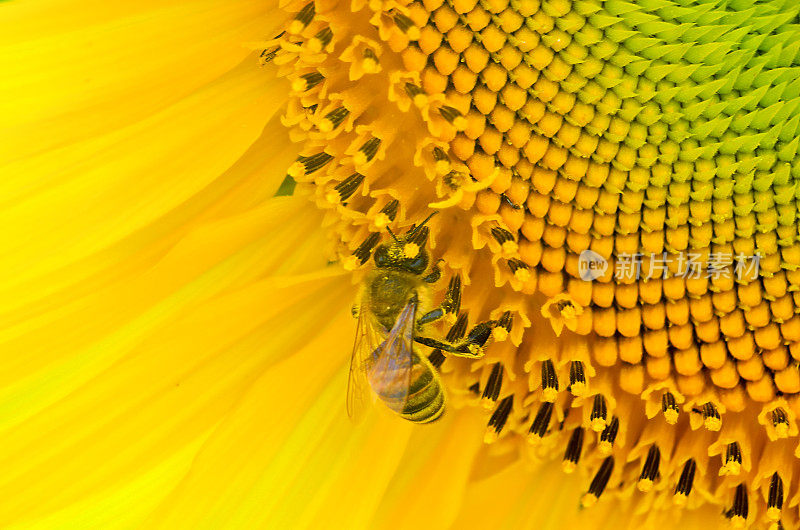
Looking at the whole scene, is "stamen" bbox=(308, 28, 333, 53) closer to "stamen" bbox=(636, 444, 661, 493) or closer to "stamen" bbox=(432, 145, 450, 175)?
"stamen" bbox=(432, 145, 450, 175)

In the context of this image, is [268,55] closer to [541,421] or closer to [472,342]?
[472,342]

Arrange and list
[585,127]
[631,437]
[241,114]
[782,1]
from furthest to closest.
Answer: [631,437], [241,114], [585,127], [782,1]

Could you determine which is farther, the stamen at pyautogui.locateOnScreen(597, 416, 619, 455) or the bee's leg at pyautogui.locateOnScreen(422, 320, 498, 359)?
the stamen at pyautogui.locateOnScreen(597, 416, 619, 455)

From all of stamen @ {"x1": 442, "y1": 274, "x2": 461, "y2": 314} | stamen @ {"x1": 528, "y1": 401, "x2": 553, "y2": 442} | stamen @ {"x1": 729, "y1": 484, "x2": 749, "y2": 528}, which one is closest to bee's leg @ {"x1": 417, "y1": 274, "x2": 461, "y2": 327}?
stamen @ {"x1": 442, "y1": 274, "x2": 461, "y2": 314}

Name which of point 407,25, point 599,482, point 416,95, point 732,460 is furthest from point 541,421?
point 407,25

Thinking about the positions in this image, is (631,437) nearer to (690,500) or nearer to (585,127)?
(690,500)

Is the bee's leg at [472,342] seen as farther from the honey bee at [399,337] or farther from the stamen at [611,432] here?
the stamen at [611,432]

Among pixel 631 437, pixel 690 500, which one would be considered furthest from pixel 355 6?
pixel 690 500
